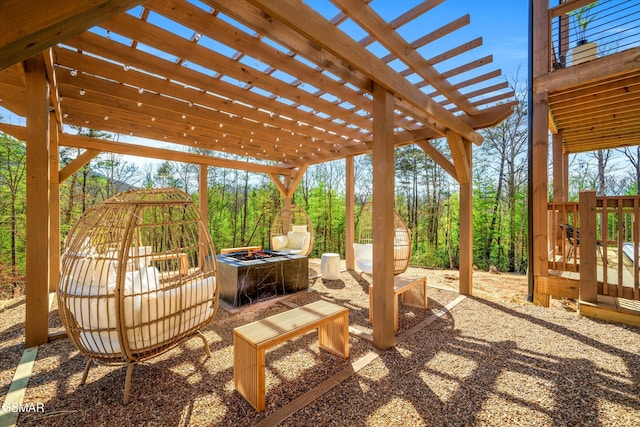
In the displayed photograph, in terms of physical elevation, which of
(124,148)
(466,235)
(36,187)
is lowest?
(466,235)

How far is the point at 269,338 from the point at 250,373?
0.81ft

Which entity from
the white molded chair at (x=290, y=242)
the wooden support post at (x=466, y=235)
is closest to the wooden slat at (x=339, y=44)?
the wooden support post at (x=466, y=235)

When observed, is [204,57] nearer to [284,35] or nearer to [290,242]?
[284,35]

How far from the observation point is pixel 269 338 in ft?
5.92

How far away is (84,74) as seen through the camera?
8.92ft

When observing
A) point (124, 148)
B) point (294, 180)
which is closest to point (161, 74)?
point (124, 148)

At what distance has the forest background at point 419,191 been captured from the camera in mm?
10094

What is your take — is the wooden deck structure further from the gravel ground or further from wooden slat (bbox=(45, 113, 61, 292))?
wooden slat (bbox=(45, 113, 61, 292))

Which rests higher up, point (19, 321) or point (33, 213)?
point (33, 213)

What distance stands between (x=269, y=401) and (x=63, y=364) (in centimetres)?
185

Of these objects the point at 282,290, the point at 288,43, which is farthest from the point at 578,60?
the point at 282,290

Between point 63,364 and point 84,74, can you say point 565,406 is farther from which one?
point 84,74

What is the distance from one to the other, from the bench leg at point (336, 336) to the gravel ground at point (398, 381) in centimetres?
8

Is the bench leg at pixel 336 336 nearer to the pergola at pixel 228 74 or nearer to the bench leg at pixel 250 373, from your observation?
the pergola at pixel 228 74
